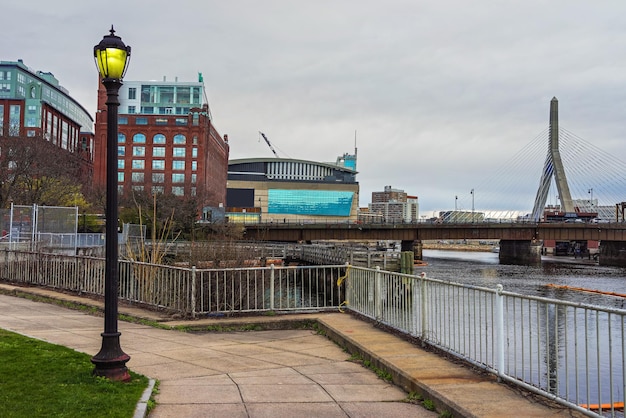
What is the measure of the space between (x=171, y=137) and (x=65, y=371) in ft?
353

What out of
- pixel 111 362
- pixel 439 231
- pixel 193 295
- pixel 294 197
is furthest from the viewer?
pixel 294 197

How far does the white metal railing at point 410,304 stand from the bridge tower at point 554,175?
65.2m

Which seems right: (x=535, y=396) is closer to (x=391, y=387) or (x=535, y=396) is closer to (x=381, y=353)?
(x=391, y=387)

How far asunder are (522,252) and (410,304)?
84590 mm

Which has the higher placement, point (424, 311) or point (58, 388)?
point (424, 311)

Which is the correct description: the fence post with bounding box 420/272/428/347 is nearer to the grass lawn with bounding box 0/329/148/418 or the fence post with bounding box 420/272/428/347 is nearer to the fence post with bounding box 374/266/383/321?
the fence post with bounding box 374/266/383/321

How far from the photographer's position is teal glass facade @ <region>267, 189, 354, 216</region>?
6358 inches

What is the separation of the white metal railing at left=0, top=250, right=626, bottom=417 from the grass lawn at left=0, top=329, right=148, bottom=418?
4.15 metres

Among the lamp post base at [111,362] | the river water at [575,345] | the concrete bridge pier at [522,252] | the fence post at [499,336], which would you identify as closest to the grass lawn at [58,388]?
the lamp post base at [111,362]

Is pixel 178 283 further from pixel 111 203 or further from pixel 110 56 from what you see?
pixel 110 56

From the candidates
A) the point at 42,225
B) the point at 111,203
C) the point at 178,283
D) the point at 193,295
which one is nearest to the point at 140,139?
the point at 42,225

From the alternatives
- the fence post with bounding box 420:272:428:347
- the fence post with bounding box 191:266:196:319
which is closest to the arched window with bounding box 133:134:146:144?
the fence post with bounding box 191:266:196:319

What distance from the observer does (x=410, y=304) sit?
31.4 ft

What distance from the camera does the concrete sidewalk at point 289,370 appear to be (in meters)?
6.14
